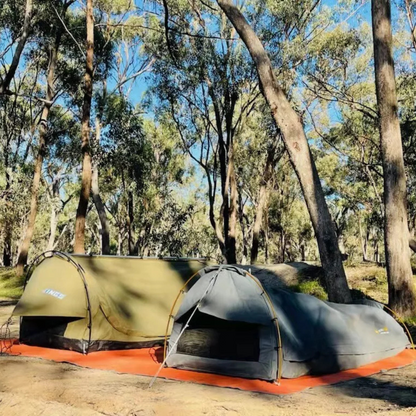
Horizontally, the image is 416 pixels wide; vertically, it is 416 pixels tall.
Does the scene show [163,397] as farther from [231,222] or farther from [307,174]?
[231,222]

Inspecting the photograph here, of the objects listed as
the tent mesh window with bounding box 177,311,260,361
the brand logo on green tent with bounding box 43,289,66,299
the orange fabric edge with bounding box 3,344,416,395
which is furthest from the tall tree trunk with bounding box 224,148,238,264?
the tent mesh window with bounding box 177,311,260,361

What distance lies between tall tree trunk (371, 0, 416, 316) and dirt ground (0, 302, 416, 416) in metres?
2.89

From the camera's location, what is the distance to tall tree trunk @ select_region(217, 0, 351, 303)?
304 inches

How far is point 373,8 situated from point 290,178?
1784cm

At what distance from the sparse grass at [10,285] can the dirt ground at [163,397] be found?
1114 centimetres

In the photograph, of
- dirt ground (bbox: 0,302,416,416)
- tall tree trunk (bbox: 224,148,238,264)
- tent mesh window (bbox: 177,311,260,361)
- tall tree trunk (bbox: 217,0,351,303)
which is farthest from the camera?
tall tree trunk (bbox: 224,148,238,264)

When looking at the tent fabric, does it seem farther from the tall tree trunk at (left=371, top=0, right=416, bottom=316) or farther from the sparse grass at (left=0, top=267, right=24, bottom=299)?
Answer: the sparse grass at (left=0, top=267, right=24, bottom=299)

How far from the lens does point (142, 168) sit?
24.6 meters

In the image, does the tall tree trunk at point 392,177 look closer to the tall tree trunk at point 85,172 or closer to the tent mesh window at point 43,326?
the tent mesh window at point 43,326

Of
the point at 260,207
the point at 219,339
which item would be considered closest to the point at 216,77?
the point at 260,207

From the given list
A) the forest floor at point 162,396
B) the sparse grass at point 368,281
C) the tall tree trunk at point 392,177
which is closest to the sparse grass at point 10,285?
the sparse grass at point 368,281

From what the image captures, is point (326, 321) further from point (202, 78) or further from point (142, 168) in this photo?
point (142, 168)

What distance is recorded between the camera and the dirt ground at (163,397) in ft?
12.2

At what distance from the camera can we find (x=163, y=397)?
13.7 feet
